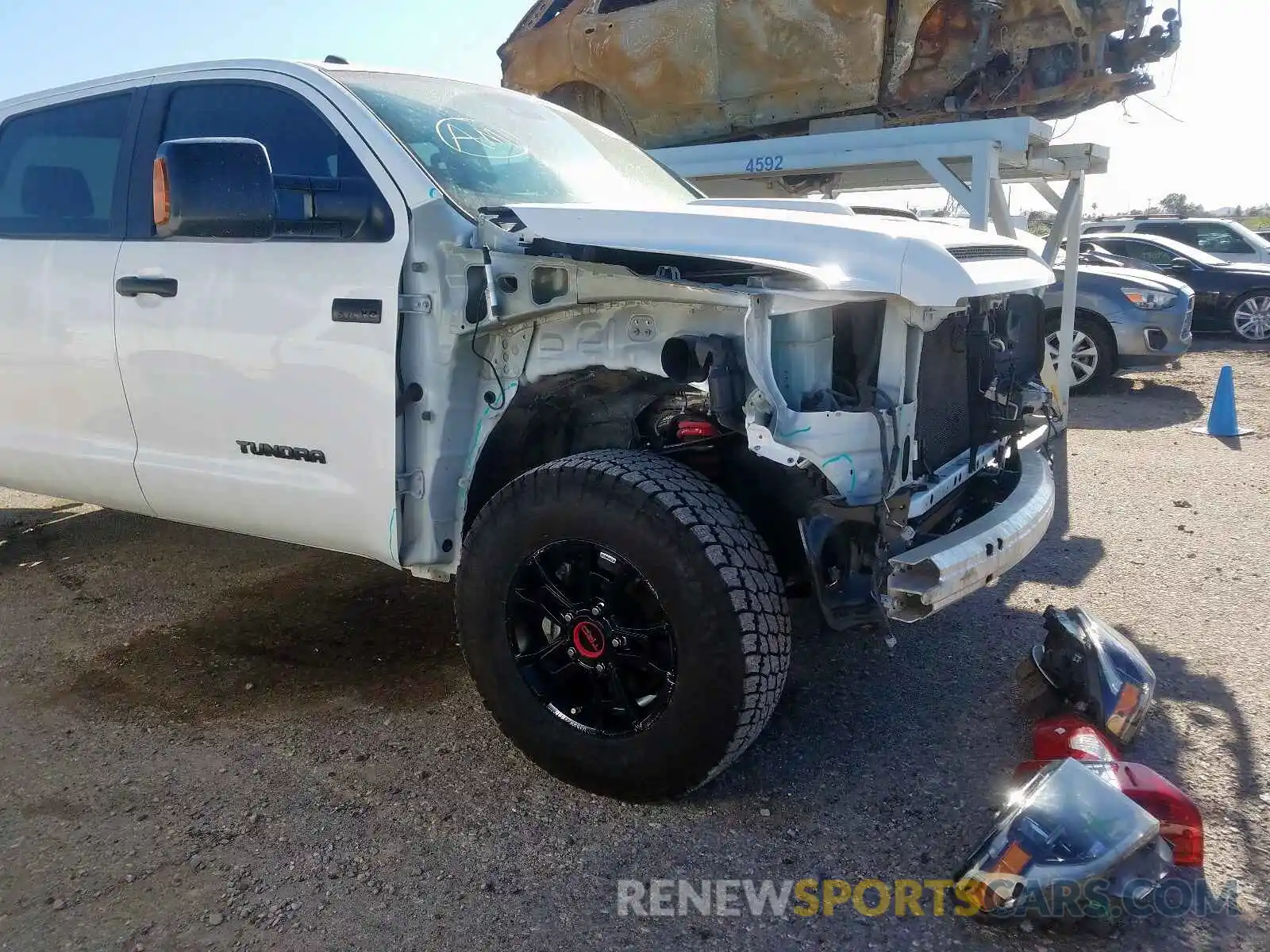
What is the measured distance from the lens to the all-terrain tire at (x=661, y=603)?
2334mm

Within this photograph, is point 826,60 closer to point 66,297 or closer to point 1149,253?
point 66,297

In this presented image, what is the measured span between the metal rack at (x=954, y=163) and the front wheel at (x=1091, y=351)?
2181mm

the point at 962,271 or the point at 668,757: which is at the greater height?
the point at 962,271

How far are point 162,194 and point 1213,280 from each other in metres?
12.8

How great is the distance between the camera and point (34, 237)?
Answer: 3.67 m

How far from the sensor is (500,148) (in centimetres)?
329

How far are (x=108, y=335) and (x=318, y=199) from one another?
3.51ft

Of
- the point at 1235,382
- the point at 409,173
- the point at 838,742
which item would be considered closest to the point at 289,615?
the point at 409,173

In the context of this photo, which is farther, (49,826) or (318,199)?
(318,199)

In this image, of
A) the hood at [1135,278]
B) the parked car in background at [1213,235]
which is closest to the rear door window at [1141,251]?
the parked car in background at [1213,235]

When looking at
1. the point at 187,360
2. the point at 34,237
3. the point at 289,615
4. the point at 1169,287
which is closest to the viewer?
the point at 187,360

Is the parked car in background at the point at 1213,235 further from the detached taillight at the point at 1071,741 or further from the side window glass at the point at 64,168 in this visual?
the side window glass at the point at 64,168

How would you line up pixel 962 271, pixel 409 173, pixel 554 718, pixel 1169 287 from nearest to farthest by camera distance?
1. pixel 962 271
2. pixel 554 718
3. pixel 409 173
4. pixel 1169 287

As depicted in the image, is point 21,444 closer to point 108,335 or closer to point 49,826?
point 108,335
